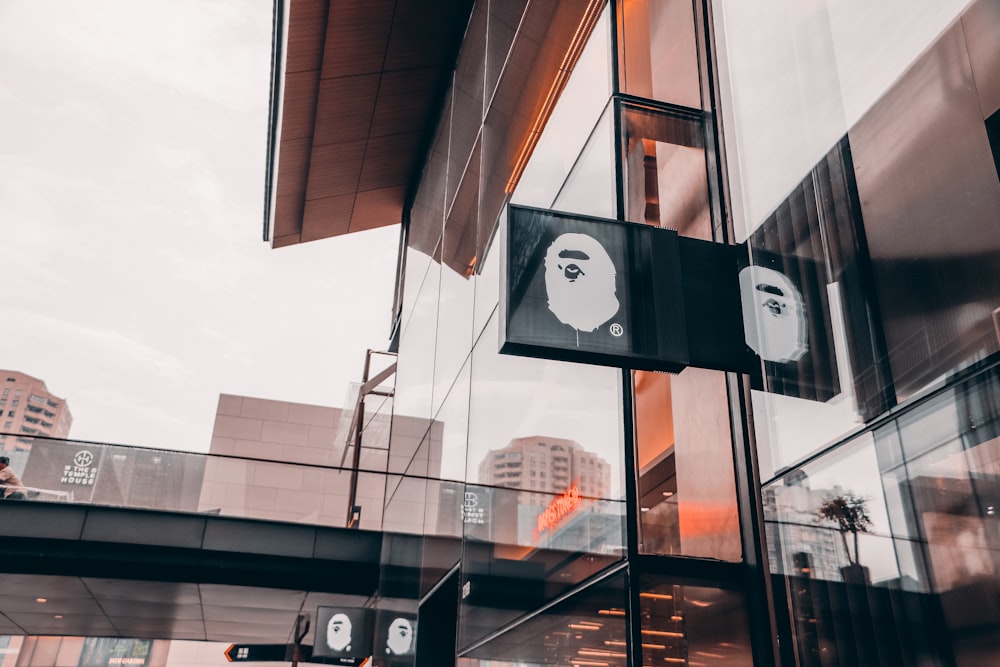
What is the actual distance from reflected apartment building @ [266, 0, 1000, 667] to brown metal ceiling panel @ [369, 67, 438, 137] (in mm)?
5679

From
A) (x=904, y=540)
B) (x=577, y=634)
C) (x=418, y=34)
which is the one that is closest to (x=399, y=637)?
(x=577, y=634)

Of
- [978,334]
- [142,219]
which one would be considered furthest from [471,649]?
[142,219]

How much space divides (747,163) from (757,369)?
49.9 inches

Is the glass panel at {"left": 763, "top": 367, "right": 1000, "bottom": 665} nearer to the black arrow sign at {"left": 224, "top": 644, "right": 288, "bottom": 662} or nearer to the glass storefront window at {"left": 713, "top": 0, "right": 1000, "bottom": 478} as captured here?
the glass storefront window at {"left": 713, "top": 0, "right": 1000, "bottom": 478}

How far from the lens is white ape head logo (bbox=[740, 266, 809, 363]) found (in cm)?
392

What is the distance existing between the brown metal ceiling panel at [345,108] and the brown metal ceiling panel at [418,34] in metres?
0.62

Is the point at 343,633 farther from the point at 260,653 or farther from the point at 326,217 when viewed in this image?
the point at 326,217

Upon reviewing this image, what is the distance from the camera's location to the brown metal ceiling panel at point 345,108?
1334 centimetres

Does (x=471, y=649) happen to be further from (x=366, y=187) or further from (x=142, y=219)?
(x=142, y=219)

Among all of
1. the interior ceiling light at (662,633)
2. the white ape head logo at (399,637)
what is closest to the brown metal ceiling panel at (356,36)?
the white ape head logo at (399,637)

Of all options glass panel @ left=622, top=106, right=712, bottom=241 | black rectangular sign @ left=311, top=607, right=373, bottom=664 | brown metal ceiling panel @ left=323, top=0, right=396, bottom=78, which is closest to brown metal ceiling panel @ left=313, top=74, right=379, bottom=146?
brown metal ceiling panel @ left=323, top=0, right=396, bottom=78

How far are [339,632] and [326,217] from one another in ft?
29.2

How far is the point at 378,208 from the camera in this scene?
674 inches

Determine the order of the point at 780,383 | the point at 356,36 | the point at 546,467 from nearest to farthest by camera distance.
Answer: the point at 780,383 → the point at 546,467 → the point at 356,36
